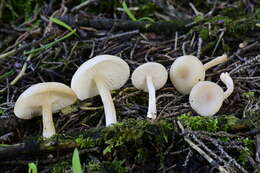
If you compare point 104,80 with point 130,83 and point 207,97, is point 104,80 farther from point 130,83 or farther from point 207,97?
point 207,97

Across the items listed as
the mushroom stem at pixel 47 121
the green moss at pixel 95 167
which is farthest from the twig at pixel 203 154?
the mushroom stem at pixel 47 121

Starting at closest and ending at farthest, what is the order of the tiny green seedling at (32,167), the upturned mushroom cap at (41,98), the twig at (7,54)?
the tiny green seedling at (32,167)
the upturned mushroom cap at (41,98)
the twig at (7,54)

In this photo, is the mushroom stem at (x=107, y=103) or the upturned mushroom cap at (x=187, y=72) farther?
the upturned mushroom cap at (x=187, y=72)

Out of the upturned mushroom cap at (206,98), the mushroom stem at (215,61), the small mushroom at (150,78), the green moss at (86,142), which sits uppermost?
the mushroom stem at (215,61)

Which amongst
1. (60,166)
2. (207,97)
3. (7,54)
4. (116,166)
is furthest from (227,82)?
(7,54)

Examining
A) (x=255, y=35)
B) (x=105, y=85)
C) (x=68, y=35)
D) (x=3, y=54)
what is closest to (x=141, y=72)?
(x=105, y=85)

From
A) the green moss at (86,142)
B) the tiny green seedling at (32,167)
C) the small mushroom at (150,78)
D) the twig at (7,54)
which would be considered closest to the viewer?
the tiny green seedling at (32,167)

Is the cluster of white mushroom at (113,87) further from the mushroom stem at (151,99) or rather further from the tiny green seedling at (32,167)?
the tiny green seedling at (32,167)

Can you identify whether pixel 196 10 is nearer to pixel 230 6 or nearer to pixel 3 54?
pixel 230 6
